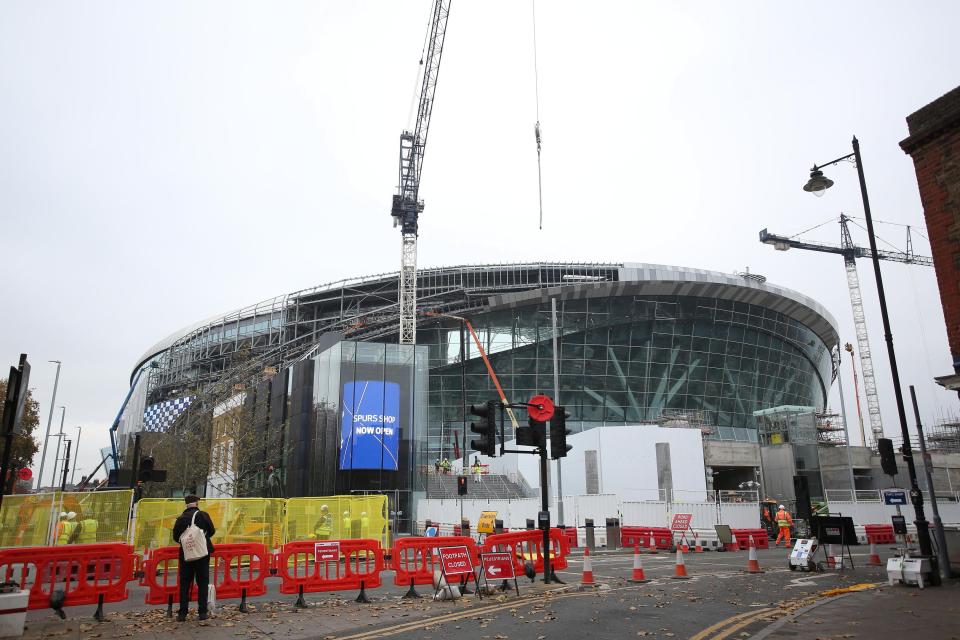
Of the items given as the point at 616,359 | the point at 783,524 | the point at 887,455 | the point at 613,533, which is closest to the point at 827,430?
the point at 616,359

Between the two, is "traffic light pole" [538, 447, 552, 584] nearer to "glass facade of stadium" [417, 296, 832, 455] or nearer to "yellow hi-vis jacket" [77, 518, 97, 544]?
"yellow hi-vis jacket" [77, 518, 97, 544]

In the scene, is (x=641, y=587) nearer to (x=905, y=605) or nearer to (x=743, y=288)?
(x=905, y=605)

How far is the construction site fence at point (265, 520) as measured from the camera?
16.9m

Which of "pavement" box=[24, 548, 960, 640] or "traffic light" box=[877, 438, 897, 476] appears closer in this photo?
"pavement" box=[24, 548, 960, 640]

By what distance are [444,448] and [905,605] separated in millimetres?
56924

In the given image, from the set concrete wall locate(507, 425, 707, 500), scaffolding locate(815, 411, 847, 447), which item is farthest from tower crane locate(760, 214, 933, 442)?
concrete wall locate(507, 425, 707, 500)

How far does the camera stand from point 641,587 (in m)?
13.8

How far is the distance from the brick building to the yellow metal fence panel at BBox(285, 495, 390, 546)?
14712 millimetres

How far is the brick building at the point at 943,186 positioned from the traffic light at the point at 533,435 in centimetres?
747

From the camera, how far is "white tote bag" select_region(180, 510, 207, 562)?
33.8ft

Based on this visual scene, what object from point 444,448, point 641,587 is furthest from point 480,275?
point 641,587

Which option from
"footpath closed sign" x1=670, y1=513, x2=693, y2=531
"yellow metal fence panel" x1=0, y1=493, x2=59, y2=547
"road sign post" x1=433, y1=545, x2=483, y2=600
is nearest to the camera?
"road sign post" x1=433, y1=545, x2=483, y2=600

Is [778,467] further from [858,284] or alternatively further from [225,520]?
[858,284]

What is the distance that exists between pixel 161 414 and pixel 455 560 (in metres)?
82.3
